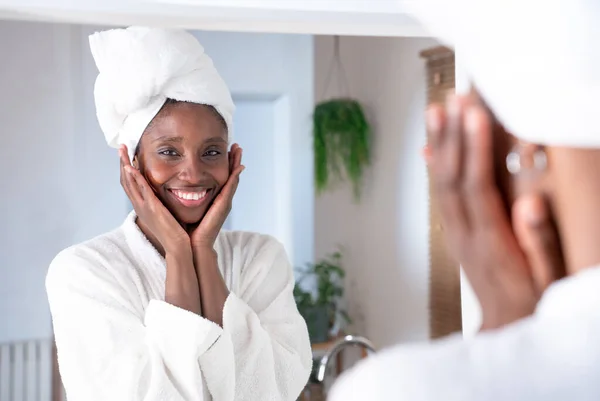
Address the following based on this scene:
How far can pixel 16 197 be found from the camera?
11.2 feet

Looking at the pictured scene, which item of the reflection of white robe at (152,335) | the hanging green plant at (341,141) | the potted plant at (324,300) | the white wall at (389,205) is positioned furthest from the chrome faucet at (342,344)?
the hanging green plant at (341,141)

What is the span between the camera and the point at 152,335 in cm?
123

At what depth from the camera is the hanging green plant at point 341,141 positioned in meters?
3.56

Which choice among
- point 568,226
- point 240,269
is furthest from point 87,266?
point 568,226

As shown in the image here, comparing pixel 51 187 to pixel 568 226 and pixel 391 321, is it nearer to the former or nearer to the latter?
pixel 391 321

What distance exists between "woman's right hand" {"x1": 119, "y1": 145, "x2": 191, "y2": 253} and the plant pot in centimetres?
229

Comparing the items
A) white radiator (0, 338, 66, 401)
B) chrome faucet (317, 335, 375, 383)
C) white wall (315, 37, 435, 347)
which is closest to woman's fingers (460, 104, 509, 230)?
chrome faucet (317, 335, 375, 383)

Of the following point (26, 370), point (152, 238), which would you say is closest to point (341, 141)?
point (26, 370)

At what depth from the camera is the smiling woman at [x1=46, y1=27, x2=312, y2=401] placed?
122 cm

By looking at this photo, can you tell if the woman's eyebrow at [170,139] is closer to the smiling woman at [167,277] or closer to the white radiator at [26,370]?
the smiling woman at [167,277]

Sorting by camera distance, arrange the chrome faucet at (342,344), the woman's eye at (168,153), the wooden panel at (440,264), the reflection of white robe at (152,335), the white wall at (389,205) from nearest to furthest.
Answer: the reflection of white robe at (152,335) → the woman's eye at (168,153) → the chrome faucet at (342,344) → the wooden panel at (440,264) → the white wall at (389,205)

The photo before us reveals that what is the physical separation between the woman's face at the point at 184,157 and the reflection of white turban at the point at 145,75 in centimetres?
→ 2

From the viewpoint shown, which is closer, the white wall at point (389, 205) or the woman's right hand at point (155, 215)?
the woman's right hand at point (155, 215)

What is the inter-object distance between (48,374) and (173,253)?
2.49 meters
